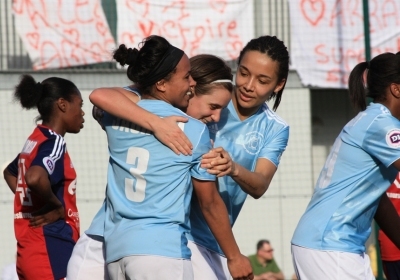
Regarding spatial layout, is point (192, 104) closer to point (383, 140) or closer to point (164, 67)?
point (164, 67)

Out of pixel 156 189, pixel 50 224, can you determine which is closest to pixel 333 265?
pixel 156 189

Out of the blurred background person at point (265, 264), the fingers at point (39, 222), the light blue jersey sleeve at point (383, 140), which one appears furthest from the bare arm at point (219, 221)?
the blurred background person at point (265, 264)

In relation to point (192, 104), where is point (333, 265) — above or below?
below

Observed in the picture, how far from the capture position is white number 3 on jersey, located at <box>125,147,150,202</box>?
130 inches

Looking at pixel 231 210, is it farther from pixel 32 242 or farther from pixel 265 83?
pixel 32 242

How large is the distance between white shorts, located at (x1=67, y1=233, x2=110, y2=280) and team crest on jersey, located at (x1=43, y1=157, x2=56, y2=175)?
1.55 metres

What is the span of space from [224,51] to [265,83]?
5.56 m

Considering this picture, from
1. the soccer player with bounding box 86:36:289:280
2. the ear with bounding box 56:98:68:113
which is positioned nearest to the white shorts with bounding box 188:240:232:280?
the soccer player with bounding box 86:36:289:280

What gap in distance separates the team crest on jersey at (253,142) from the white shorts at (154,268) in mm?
1000

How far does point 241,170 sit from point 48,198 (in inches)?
77.0

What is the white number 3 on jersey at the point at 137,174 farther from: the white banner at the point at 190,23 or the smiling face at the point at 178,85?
the white banner at the point at 190,23

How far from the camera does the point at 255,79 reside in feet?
13.5

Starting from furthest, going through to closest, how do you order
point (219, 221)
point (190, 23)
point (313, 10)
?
1. point (313, 10)
2. point (190, 23)
3. point (219, 221)

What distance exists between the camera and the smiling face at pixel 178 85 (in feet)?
11.3
